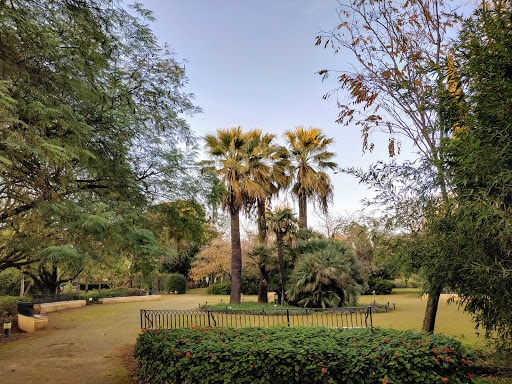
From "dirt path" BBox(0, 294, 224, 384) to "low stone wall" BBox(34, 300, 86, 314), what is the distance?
398 cm

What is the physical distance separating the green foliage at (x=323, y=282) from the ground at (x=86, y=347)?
2357 mm

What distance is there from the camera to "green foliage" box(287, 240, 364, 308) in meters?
18.2

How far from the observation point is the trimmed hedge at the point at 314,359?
530 cm

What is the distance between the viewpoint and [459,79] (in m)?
6.15

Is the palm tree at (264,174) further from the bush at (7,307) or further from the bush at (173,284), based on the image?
the bush at (173,284)

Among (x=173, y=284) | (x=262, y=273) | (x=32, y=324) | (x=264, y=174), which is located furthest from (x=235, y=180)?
(x=173, y=284)

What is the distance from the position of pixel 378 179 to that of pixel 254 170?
45.1 ft

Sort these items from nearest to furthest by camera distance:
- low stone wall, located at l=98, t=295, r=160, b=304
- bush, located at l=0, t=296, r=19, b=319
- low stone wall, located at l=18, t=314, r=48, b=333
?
1. low stone wall, located at l=18, t=314, r=48, b=333
2. bush, located at l=0, t=296, r=19, b=319
3. low stone wall, located at l=98, t=295, r=160, b=304

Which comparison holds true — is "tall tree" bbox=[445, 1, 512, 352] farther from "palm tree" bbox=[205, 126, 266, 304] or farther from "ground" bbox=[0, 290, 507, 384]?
"palm tree" bbox=[205, 126, 266, 304]

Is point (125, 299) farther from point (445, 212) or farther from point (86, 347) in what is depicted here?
point (445, 212)

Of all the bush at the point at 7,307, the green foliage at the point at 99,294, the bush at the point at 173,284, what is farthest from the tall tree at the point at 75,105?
the bush at the point at 173,284

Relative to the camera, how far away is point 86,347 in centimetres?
1074

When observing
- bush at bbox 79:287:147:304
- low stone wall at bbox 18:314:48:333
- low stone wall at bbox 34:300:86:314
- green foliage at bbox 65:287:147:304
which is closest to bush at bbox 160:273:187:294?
green foliage at bbox 65:287:147:304

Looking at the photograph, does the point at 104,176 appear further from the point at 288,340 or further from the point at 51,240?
the point at 288,340
